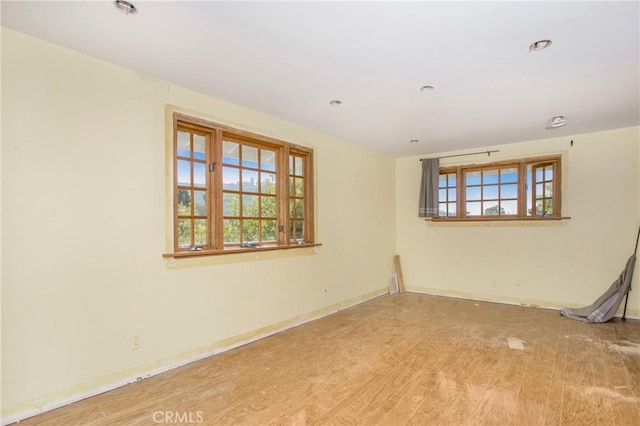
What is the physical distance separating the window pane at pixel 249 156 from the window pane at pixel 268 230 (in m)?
0.66

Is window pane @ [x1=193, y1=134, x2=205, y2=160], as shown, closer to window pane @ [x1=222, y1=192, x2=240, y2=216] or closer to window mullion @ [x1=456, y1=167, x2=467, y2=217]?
window pane @ [x1=222, y1=192, x2=240, y2=216]

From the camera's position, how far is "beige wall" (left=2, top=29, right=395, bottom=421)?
223 centimetres

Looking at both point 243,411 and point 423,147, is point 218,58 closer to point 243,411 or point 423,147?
point 243,411

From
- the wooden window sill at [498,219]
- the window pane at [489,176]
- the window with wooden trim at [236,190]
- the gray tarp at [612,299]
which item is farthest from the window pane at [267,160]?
the gray tarp at [612,299]

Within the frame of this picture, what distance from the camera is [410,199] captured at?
623 cm

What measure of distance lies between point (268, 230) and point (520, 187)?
152 inches

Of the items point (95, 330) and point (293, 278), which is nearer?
point (95, 330)

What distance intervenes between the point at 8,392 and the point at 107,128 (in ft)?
6.16

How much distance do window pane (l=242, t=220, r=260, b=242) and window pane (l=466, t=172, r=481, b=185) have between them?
3.68 m

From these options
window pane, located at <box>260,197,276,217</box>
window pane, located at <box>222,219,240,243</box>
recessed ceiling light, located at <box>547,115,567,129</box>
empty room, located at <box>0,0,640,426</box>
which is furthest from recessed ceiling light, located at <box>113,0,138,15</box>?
recessed ceiling light, located at <box>547,115,567,129</box>

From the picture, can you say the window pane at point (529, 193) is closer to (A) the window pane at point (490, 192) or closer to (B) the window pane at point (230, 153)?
(A) the window pane at point (490, 192)

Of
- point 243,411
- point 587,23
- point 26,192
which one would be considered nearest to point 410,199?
point 587,23

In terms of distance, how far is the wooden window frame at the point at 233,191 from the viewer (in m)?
3.14

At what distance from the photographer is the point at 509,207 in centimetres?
531
